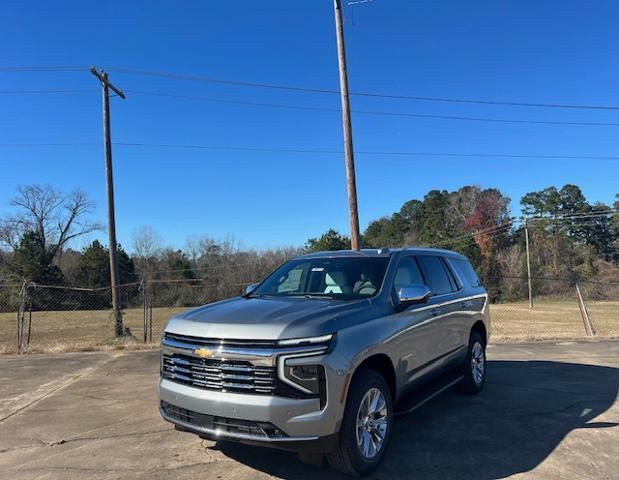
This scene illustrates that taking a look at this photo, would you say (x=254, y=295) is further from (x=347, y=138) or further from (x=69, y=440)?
(x=347, y=138)

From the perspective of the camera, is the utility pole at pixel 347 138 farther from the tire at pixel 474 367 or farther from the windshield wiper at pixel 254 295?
the windshield wiper at pixel 254 295

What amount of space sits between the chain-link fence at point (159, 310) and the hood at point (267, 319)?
842cm

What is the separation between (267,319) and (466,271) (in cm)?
412

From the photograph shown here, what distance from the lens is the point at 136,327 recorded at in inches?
883

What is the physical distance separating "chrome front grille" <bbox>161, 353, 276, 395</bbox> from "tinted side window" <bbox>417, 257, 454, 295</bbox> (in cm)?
270

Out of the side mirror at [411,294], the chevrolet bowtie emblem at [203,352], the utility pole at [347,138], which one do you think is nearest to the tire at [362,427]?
the side mirror at [411,294]

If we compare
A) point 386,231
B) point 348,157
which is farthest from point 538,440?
point 386,231

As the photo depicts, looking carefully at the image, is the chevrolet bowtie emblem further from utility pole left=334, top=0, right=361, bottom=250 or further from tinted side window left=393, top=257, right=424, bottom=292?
utility pole left=334, top=0, right=361, bottom=250

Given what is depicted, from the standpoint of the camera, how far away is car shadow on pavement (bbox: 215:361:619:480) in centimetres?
416

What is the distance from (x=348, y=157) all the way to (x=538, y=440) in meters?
8.71

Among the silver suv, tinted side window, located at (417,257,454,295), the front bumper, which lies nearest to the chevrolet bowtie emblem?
the silver suv

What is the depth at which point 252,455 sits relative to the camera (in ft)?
14.6

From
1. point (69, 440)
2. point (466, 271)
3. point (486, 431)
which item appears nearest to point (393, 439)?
point (486, 431)

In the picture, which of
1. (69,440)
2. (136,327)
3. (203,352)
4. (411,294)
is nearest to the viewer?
(203,352)
